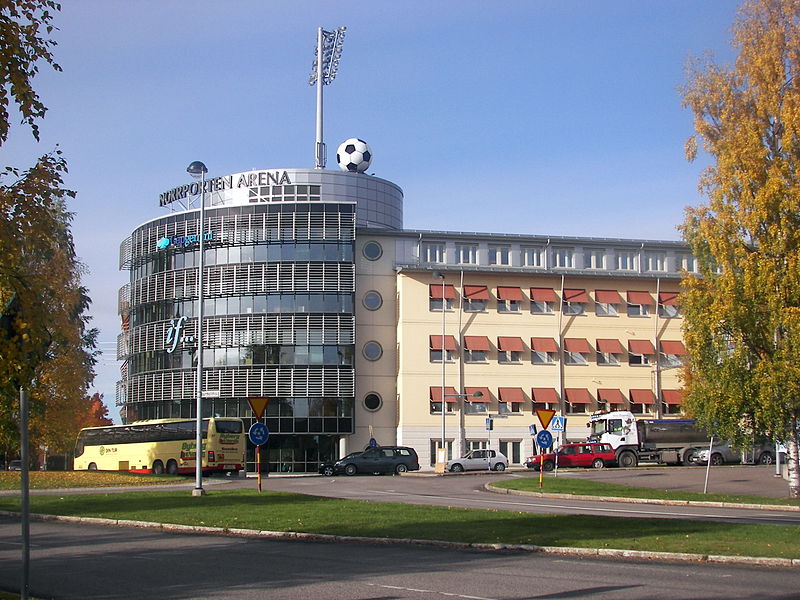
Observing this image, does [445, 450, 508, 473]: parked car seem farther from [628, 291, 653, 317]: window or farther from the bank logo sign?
the bank logo sign

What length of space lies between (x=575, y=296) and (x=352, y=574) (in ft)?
202

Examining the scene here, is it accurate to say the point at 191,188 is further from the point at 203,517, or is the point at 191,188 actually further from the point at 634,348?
the point at 203,517

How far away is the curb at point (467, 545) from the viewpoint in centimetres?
1423

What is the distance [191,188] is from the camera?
76.2m

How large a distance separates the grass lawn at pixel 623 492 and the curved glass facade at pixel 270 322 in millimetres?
31637

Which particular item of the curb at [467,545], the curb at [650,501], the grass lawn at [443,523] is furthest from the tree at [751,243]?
the curb at [467,545]

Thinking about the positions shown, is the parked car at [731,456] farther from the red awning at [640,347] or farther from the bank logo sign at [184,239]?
the bank logo sign at [184,239]

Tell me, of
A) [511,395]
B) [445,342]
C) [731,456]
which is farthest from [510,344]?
[731,456]

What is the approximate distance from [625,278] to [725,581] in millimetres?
63104

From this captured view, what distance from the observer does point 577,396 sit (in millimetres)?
71500

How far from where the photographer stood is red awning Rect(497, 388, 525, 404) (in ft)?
231

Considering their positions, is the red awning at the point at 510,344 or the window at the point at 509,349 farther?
the window at the point at 509,349

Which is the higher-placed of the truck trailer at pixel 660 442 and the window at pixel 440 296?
the window at pixel 440 296

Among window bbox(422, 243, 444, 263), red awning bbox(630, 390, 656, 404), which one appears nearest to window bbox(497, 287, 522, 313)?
window bbox(422, 243, 444, 263)
